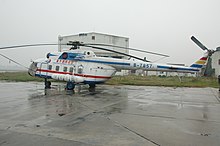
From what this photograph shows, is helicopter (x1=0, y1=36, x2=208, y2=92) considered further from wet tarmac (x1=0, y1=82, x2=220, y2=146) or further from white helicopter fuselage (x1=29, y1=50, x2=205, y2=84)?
wet tarmac (x1=0, y1=82, x2=220, y2=146)

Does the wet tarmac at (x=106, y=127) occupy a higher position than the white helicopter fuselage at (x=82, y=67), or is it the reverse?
the white helicopter fuselage at (x=82, y=67)

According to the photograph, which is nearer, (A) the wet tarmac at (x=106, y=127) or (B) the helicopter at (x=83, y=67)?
(A) the wet tarmac at (x=106, y=127)

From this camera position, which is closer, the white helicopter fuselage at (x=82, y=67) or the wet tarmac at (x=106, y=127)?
the wet tarmac at (x=106, y=127)

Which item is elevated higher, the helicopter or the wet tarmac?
the helicopter

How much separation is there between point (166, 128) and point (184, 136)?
754 millimetres

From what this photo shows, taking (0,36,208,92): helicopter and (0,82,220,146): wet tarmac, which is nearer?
(0,82,220,146): wet tarmac

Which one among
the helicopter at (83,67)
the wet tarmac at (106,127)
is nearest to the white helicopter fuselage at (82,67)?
the helicopter at (83,67)

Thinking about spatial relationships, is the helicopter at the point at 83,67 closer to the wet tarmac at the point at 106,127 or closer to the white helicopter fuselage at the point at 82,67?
the white helicopter fuselage at the point at 82,67

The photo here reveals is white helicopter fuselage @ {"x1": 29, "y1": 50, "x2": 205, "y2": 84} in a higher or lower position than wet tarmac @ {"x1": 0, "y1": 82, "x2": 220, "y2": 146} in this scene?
higher

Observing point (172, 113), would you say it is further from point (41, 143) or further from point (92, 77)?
point (92, 77)

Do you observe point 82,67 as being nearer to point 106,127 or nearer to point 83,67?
point 83,67

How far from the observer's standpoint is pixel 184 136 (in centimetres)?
529

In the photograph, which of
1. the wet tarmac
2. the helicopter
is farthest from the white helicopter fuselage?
the wet tarmac

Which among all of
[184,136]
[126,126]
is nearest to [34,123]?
[126,126]
